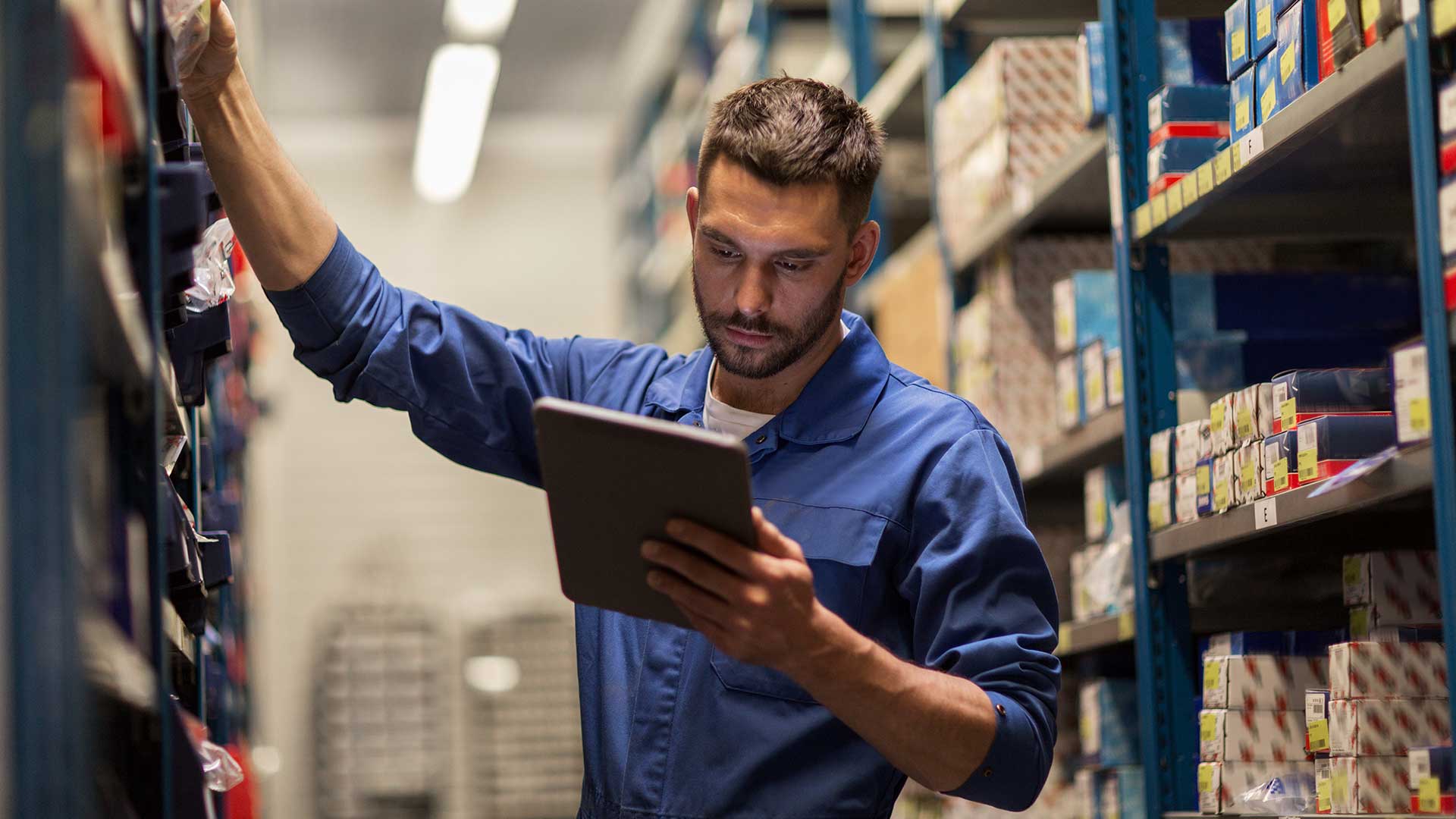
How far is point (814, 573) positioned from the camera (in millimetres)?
2068

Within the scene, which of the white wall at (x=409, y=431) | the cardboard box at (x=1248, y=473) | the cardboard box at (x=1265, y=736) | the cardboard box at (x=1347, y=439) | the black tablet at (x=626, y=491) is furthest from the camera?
the white wall at (x=409, y=431)

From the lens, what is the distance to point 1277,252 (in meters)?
3.57

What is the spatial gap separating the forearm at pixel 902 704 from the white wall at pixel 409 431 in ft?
28.5

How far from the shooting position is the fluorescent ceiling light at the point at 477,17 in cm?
800

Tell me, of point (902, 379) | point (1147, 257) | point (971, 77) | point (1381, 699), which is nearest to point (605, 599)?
point (902, 379)

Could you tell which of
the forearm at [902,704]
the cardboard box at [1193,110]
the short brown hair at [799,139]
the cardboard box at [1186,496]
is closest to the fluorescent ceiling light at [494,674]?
the cardboard box at [1186,496]

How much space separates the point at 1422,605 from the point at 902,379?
0.88m

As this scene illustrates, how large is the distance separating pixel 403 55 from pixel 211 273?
8.06 metres

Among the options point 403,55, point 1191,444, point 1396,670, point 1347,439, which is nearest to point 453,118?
point 403,55

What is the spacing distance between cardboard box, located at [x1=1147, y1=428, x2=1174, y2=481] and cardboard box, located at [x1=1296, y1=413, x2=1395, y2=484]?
58 cm

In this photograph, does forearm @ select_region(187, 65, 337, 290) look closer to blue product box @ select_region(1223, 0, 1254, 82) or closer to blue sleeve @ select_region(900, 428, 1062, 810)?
blue sleeve @ select_region(900, 428, 1062, 810)

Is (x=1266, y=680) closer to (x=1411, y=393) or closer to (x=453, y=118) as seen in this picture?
(x=1411, y=393)

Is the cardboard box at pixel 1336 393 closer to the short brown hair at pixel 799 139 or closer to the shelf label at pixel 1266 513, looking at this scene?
the shelf label at pixel 1266 513

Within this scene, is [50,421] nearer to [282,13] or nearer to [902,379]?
[902,379]
